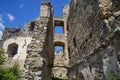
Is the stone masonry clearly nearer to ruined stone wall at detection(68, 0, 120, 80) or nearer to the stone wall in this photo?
ruined stone wall at detection(68, 0, 120, 80)

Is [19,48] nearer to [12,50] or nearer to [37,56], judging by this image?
[12,50]

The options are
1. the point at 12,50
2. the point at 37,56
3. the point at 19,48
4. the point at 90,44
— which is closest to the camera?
the point at 37,56

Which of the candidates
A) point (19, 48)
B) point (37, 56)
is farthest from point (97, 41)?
point (19, 48)

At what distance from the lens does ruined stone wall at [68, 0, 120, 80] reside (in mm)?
5289

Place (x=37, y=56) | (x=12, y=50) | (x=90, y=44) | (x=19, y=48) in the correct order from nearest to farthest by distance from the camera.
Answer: (x=37, y=56) → (x=90, y=44) → (x=19, y=48) → (x=12, y=50)

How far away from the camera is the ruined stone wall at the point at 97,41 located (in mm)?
5289

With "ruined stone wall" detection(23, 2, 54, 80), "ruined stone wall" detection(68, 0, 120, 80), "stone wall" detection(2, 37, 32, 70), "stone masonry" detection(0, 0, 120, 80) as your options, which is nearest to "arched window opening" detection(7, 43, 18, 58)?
"stone wall" detection(2, 37, 32, 70)

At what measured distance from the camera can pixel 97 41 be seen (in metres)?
6.67

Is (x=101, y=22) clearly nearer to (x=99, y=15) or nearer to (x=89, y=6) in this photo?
(x=99, y=15)

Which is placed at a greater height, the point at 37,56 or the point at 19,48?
the point at 19,48

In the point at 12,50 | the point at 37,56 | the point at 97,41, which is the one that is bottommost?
the point at 37,56

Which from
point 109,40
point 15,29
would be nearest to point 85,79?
point 109,40

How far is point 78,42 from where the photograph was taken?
9.46 metres

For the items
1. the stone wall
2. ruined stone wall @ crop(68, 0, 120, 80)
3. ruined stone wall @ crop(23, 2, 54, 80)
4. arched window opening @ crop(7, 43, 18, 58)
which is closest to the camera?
ruined stone wall @ crop(68, 0, 120, 80)
